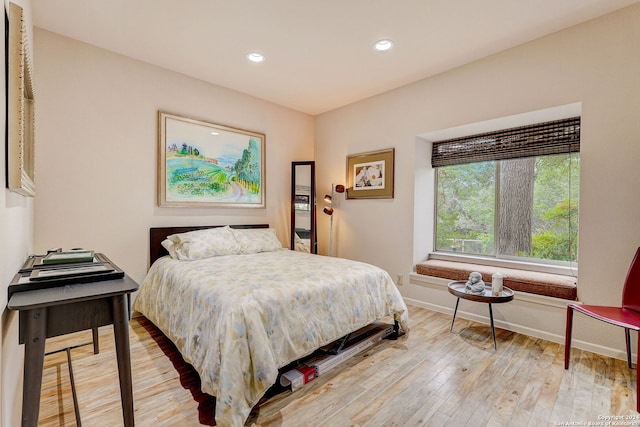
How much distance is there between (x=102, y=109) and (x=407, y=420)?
3608 mm

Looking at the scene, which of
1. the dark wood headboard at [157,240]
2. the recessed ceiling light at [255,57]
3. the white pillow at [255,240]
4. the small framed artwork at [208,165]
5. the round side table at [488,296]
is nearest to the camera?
the round side table at [488,296]

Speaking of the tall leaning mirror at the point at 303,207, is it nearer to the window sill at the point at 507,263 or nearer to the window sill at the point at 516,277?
the window sill at the point at 516,277

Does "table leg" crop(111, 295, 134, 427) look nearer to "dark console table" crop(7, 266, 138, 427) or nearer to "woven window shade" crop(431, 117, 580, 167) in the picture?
"dark console table" crop(7, 266, 138, 427)

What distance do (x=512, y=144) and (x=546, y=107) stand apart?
602 millimetres

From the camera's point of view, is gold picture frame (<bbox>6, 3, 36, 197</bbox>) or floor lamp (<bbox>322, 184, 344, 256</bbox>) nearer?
gold picture frame (<bbox>6, 3, 36, 197</bbox>)

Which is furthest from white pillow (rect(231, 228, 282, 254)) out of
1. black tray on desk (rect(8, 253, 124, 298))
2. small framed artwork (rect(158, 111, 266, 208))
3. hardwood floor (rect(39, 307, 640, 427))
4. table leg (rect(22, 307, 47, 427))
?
table leg (rect(22, 307, 47, 427))

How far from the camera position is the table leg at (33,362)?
1131 millimetres

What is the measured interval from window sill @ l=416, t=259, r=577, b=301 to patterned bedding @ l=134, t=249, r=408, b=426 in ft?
3.11

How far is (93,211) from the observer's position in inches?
111

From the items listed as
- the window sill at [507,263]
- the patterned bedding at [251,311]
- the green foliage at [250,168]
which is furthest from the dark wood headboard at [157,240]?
the window sill at [507,263]

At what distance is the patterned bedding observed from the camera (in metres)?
1.63

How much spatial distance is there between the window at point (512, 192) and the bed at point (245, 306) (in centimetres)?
166

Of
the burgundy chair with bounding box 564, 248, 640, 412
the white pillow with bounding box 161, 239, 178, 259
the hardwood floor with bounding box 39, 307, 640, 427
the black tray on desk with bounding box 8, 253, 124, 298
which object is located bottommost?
the hardwood floor with bounding box 39, 307, 640, 427

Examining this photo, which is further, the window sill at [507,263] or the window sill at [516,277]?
the window sill at [507,263]
